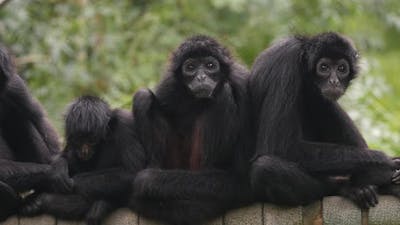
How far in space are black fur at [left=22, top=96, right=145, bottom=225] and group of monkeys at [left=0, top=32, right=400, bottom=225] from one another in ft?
0.04

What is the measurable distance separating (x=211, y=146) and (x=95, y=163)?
4.65 ft

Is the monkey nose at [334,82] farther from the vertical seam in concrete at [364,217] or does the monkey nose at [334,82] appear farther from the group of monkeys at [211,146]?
the vertical seam in concrete at [364,217]

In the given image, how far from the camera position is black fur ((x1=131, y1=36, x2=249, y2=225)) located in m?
9.80

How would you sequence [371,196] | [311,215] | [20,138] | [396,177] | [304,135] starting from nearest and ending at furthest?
1. [371,196]
2. [396,177]
3. [311,215]
4. [304,135]
5. [20,138]

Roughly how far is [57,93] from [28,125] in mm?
4664

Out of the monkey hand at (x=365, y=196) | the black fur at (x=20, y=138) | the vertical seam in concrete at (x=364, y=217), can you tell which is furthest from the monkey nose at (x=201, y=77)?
the vertical seam in concrete at (x=364, y=217)

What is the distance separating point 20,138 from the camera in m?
11.1

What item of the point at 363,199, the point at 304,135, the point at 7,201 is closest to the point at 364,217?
the point at 363,199

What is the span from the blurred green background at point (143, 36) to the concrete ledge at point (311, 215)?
413 centimetres

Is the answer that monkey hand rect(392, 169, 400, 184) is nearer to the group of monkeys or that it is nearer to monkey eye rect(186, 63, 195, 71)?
the group of monkeys

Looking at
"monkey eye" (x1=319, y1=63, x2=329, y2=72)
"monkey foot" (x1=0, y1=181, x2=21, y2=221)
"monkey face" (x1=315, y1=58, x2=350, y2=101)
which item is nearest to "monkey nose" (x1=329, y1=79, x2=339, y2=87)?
"monkey face" (x1=315, y1=58, x2=350, y2=101)

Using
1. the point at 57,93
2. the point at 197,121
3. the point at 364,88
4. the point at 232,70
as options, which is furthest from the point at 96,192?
the point at 364,88

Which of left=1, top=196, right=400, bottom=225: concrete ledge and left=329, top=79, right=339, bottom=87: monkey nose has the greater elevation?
left=329, top=79, right=339, bottom=87: monkey nose

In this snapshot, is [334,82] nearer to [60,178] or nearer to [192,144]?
[192,144]
